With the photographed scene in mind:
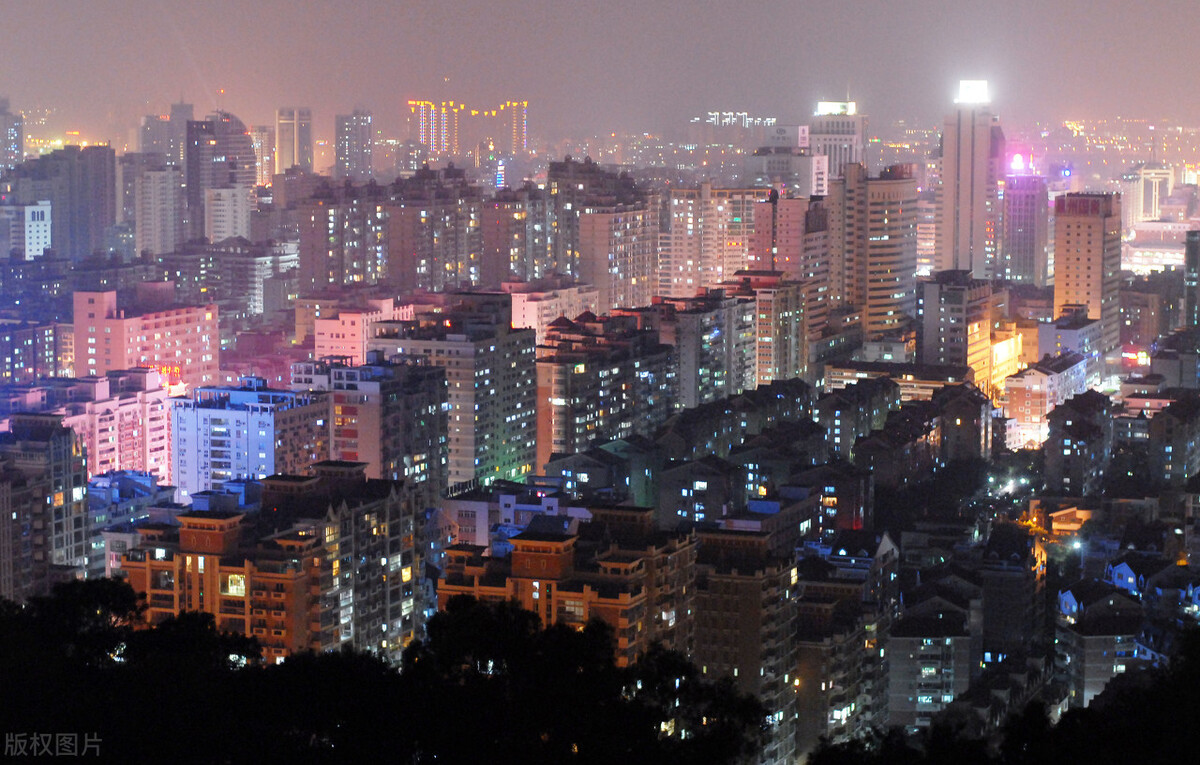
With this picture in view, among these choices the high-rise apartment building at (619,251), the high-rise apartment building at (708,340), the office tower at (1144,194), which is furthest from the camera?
the office tower at (1144,194)

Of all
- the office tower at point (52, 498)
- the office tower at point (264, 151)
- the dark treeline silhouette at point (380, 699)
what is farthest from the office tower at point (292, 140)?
the dark treeline silhouette at point (380, 699)

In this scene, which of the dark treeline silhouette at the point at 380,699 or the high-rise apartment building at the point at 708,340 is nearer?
the dark treeline silhouette at the point at 380,699

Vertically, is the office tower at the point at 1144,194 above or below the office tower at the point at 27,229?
above

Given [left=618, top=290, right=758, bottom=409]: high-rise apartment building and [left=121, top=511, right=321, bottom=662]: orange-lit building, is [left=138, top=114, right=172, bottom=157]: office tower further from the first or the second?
[left=121, top=511, right=321, bottom=662]: orange-lit building

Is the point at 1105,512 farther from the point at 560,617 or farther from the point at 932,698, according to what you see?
the point at 560,617

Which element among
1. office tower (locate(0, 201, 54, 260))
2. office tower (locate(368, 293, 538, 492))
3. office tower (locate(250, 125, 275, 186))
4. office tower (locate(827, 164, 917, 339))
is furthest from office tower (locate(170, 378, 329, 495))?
office tower (locate(250, 125, 275, 186))

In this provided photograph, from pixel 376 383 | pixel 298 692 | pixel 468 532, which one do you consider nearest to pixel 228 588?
pixel 298 692

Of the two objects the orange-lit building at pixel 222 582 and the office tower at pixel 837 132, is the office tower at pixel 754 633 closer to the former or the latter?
the orange-lit building at pixel 222 582
